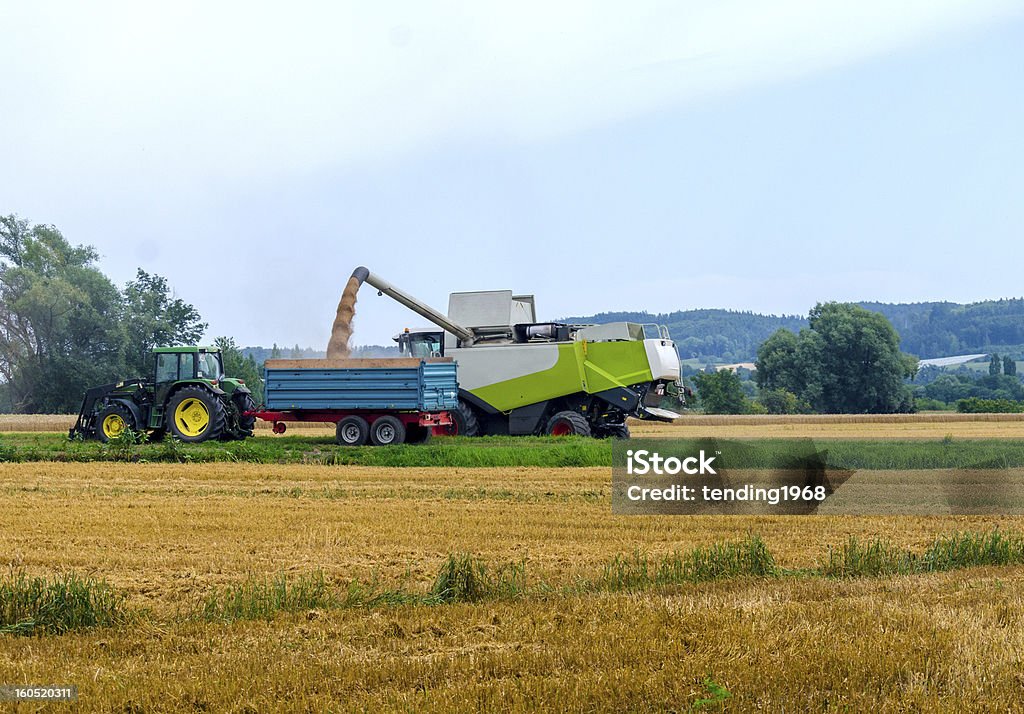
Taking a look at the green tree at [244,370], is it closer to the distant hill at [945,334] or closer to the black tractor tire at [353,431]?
the black tractor tire at [353,431]

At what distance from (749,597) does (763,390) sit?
2529 inches

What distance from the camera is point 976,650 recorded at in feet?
20.1

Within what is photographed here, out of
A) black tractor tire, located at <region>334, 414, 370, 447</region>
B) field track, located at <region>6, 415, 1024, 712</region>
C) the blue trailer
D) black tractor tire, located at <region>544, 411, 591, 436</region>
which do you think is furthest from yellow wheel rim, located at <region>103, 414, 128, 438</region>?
field track, located at <region>6, 415, 1024, 712</region>

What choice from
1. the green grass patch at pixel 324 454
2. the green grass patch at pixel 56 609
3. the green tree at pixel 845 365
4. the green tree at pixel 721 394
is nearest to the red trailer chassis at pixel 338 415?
the green grass patch at pixel 324 454

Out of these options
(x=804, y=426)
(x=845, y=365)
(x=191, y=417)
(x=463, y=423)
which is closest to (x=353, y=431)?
(x=463, y=423)

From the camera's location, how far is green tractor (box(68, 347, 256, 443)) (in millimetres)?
22047

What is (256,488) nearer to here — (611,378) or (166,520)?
(166,520)

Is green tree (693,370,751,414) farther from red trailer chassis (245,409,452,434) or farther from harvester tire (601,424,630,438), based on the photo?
red trailer chassis (245,409,452,434)

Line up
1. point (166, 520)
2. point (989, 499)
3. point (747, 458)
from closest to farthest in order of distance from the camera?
point (166, 520) < point (989, 499) < point (747, 458)

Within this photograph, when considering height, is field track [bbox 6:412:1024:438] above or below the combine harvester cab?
below

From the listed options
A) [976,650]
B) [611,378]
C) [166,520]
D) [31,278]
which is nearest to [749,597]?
[976,650]

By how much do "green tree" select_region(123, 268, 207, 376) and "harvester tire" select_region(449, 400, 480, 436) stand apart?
108ft

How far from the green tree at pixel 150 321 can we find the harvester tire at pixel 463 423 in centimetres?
3299

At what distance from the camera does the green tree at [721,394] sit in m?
63.6
